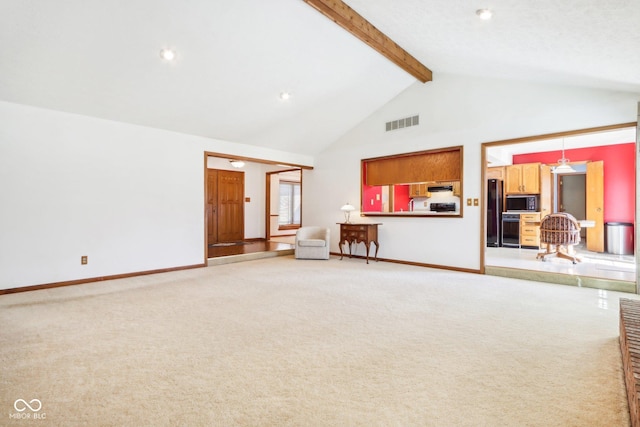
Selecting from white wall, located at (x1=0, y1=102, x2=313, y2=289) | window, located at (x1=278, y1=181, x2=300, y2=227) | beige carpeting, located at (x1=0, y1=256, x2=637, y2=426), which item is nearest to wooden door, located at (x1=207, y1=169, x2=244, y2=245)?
window, located at (x1=278, y1=181, x2=300, y2=227)

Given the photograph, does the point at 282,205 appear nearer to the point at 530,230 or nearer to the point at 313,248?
the point at 313,248

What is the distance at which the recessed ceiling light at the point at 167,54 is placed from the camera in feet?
12.1

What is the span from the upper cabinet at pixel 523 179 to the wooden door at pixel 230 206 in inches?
293

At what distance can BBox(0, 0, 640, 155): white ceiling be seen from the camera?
2930 mm

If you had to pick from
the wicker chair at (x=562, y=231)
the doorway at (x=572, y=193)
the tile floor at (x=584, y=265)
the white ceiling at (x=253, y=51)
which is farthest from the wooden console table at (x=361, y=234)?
the doorway at (x=572, y=193)

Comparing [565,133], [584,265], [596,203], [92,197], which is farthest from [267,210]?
[596,203]

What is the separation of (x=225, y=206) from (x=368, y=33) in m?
6.25

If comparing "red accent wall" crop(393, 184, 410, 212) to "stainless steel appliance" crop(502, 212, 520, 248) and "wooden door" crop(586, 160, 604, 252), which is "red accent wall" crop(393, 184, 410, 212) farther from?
"wooden door" crop(586, 160, 604, 252)

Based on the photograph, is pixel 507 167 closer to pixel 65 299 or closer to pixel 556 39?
pixel 556 39

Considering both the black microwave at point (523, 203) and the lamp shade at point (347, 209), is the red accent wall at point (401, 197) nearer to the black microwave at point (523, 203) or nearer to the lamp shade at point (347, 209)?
the lamp shade at point (347, 209)

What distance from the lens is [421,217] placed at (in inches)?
232

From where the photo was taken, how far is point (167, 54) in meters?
3.72

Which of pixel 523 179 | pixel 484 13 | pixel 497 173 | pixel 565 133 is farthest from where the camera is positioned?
pixel 497 173

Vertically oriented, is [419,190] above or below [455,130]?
below
